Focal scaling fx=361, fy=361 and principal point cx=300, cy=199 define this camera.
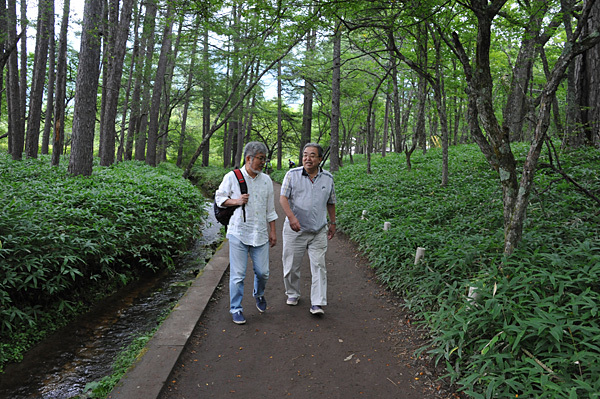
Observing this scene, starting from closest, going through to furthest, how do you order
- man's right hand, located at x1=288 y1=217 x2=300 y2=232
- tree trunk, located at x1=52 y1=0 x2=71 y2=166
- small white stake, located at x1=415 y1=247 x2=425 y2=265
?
man's right hand, located at x1=288 y1=217 x2=300 y2=232 → small white stake, located at x1=415 y1=247 x2=425 y2=265 → tree trunk, located at x1=52 y1=0 x2=71 y2=166

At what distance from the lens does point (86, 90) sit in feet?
27.8

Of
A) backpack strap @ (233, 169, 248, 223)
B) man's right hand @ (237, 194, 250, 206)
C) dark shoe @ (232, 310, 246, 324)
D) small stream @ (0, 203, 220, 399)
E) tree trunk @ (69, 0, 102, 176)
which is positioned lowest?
small stream @ (0, 203, 220, 399)

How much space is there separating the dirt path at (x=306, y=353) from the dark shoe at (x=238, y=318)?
5cm

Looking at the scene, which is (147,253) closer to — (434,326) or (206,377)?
(206,377)

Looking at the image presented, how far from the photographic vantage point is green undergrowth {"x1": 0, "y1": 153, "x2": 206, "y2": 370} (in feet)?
11.7

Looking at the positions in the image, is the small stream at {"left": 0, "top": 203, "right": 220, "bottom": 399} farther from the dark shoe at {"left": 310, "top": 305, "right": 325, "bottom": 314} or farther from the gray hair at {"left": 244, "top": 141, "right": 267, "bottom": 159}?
the gray hair at {"left": 244, "top": 141, "right": 267, "bottom": 159}

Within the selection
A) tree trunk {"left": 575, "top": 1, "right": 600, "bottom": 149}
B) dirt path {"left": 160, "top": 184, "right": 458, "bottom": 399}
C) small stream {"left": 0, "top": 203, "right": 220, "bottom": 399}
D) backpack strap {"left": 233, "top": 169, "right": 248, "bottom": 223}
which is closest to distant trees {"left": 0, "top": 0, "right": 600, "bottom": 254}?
tree trunk {"left": 575, "top": 1, "right": 600, "bottom": 149}

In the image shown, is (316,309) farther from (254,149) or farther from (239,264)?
(254,149)

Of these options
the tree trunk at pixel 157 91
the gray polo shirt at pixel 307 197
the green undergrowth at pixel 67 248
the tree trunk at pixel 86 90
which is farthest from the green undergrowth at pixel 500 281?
the tree trunk at pixel 157 91

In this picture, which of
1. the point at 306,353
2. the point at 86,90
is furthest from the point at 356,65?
the point at 306,353

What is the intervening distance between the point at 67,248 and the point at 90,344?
1111mm

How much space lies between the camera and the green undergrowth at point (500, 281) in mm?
2537

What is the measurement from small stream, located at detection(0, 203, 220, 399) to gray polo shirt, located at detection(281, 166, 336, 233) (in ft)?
7.25

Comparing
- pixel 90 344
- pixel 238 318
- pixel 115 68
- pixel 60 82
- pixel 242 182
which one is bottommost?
pixel 90 344
